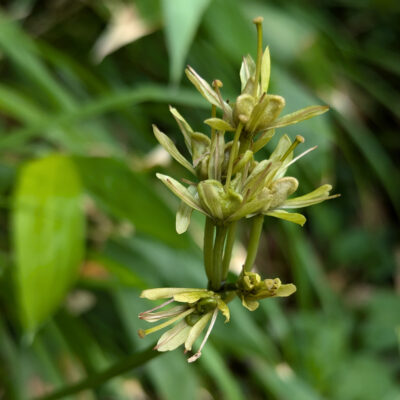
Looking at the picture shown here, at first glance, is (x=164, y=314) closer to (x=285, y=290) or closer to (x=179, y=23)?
(x=285, y=290)

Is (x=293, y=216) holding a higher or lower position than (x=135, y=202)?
higher

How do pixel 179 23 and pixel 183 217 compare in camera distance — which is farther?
pixel 179 23

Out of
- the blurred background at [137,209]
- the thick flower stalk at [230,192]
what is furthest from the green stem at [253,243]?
the blurred background at [137,209]

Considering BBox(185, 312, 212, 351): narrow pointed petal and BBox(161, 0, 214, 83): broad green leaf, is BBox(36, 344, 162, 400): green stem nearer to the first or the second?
BBox(185, 312, 212, 351): narrow pointed petal

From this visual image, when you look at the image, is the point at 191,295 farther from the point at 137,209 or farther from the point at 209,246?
the point at 137,209

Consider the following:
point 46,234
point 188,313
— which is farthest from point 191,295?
point 46,234

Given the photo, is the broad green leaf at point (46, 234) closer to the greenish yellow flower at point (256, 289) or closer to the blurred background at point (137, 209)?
the blurred background at point (137, 209)
